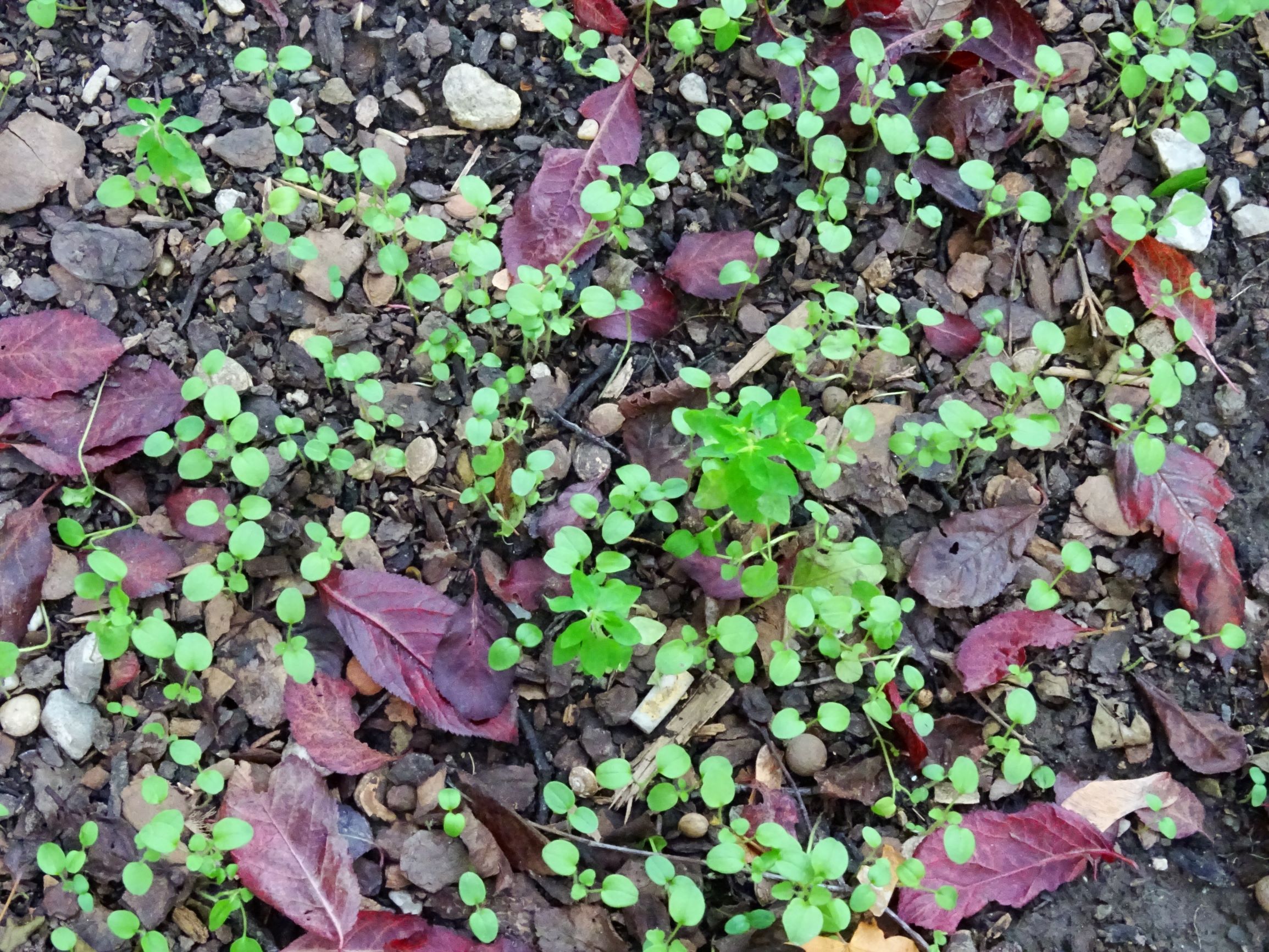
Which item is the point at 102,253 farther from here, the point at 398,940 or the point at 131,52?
the point at 398,940

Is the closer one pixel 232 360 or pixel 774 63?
pixel 232 360

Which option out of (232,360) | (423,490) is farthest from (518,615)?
(232,360)

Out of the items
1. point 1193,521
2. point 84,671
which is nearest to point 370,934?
point 84,671

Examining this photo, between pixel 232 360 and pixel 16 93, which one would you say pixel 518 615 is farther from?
pixel 16 93

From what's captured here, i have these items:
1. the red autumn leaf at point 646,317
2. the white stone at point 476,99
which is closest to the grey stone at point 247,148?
the white stone at point 476,99

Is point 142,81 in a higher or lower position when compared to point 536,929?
higher

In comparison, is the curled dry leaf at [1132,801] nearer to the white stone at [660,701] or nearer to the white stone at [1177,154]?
the white stone at [660,701]

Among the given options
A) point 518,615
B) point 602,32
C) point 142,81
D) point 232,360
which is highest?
point 602,32
